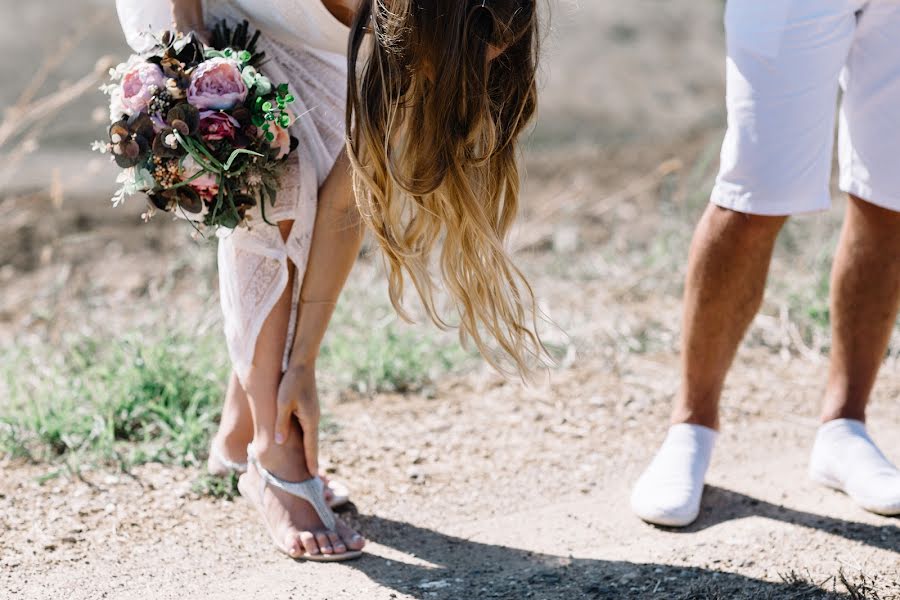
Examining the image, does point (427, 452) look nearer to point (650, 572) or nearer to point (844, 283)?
point (650, 572)

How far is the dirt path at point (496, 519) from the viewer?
235cm

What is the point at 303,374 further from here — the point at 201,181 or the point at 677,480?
the point at 677,480

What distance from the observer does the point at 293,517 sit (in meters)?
2.47

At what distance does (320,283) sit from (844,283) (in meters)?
1.36

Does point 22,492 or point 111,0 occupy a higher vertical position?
point 111,0

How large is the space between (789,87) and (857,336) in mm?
742

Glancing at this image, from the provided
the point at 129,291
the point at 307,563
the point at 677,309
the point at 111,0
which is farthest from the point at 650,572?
the point at 111,0

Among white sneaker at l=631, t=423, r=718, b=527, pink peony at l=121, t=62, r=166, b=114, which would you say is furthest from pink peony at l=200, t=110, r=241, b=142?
white sneaker at l=631, t=423, r=718, b=527

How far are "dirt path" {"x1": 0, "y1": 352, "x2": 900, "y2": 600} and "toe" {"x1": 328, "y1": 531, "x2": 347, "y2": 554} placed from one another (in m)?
0.04

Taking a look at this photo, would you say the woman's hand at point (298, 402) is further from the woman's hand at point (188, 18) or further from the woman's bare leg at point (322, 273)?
the woman's hand at point (188, 18)

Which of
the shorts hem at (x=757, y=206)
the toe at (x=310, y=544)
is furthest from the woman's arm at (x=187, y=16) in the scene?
the shorts hem at (x=757, y=206)

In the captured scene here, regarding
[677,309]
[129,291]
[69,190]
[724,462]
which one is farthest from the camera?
[69,190]

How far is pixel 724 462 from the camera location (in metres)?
3.04

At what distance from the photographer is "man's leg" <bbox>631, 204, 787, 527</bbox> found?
8.58 ft
